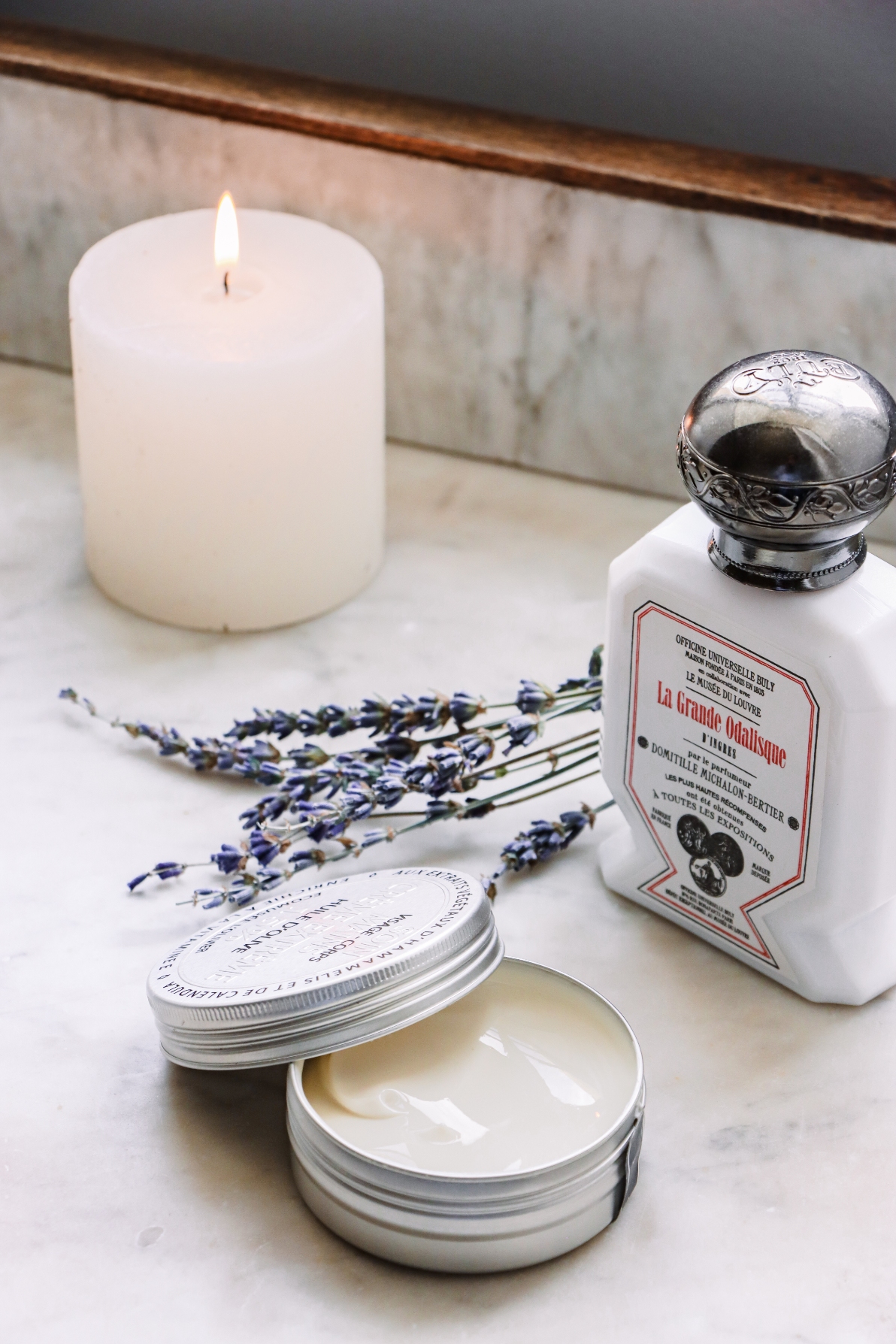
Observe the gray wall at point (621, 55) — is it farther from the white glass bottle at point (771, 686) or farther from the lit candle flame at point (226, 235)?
the white glass bottle at point (771, 686)

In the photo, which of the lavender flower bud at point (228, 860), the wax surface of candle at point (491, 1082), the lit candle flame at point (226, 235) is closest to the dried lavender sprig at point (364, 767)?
the lavender flower bud at point (228, 860)

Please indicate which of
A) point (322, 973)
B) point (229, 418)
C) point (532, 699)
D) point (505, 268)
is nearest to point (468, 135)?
point (505, 268)

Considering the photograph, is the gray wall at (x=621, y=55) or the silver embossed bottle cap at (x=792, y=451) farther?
the gray wall at (x=621, y=55)

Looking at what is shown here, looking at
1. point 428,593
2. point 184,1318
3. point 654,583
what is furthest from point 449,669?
point 184,1318


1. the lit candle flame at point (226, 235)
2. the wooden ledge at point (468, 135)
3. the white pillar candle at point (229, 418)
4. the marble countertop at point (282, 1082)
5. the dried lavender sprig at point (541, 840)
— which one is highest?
the wooden ledge at point (468, 135)

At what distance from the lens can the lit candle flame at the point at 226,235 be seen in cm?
75

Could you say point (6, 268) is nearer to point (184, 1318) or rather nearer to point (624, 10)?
point (624, 10)

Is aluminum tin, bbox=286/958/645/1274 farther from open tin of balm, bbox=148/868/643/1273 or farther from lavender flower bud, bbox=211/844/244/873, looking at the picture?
lavender flower bud, bbox=211/844/244/873

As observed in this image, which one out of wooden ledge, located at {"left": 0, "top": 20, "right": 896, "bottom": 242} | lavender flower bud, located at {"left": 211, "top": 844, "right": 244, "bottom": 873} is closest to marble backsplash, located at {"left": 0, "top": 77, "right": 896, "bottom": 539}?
wooden ledge, located at {"left": 0, "top": 20, "right": 896, "bottom": 242}

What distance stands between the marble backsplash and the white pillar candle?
78mm

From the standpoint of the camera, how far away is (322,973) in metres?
0.49

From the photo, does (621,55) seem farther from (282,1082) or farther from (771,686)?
(282,1082)

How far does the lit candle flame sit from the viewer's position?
748 mm

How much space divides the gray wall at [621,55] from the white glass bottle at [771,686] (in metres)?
0.37
